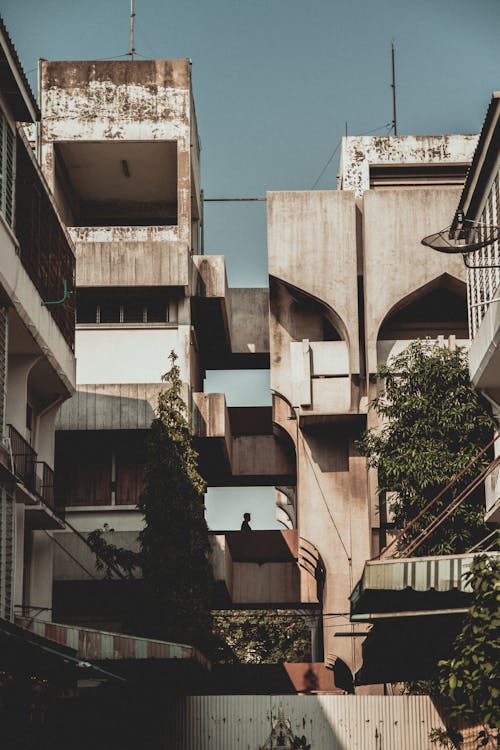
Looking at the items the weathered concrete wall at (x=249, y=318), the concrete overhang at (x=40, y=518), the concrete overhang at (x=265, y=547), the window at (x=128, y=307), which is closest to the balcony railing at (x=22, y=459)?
the concrete overhang at (x=40, y=518)

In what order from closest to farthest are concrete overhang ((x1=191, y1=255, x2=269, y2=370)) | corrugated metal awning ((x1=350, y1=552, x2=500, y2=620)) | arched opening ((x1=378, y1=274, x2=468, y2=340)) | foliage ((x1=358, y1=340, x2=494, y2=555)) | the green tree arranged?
corrugated metal awning ((x1=350, y1=552, x2=500, y2=620)) → foliage ((x1=358, y1=340, x2=494, y2=555)) → the green tree → arched opening ((x1=378, y1=274, x2=468, y2=340)) → concrete overhang ((x1=191, y1=255, x2=269, y2=370))

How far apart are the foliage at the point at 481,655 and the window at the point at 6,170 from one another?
9820mm

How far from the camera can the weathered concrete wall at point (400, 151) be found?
137ft

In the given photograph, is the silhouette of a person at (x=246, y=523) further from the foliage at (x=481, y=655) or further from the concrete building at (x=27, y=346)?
the foliage at (x=481, y=655)

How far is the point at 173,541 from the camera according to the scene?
3269cm

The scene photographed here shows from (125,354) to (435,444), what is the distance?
34.7 feet

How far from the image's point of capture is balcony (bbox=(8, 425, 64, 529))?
86.0 feet

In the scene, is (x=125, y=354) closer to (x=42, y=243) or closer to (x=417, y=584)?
(x=42, y=243)

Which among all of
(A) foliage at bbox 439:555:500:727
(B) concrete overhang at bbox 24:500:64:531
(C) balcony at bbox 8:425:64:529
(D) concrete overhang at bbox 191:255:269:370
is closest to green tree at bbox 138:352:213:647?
(B) concrete overhang at bbox 24:500:64:531

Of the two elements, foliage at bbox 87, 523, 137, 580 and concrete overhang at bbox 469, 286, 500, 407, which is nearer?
concrete overhang at bbox 469, 286, 500, 407

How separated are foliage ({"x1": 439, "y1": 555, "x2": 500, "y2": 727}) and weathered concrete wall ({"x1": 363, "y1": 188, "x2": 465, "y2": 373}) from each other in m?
17.0

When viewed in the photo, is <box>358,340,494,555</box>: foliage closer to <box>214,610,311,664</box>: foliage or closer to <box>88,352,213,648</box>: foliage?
<box>88,352,213,648</box>: foliage

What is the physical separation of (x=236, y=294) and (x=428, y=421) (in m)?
13.7

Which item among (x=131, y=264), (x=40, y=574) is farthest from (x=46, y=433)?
(x=131, y=264)
